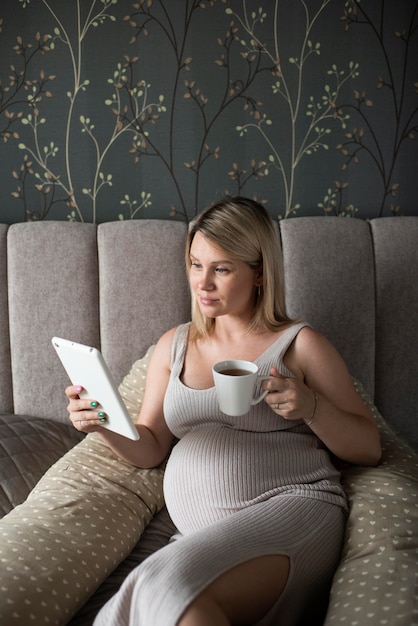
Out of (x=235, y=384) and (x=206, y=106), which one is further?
(x=206, y=106)

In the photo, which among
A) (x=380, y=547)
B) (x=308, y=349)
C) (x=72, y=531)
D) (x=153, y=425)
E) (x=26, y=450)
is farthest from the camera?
(x=26, y=450)

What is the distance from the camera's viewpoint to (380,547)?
119cm

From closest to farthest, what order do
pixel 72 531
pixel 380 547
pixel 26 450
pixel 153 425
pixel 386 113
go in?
pixel 380 547 < pixel 72 531 < pixel 153 425 < pixel 26 450 < pixel 386 113

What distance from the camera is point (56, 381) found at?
197 centimetres

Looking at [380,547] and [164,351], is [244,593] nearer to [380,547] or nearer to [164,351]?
[380,547]

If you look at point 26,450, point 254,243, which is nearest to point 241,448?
point 254,243

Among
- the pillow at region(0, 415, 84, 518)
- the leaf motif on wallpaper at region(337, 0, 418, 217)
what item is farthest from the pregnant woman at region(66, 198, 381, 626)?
the leaf motif on wallpaper at region(337, 0, 418, 217)

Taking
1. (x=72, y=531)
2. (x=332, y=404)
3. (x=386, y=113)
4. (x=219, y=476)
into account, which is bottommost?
(x=72, y=531)

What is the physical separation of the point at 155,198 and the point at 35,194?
0.44 m

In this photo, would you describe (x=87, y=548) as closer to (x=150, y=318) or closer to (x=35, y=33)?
(x=150, y=318)

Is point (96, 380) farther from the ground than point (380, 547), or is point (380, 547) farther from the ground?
point (96, 380)

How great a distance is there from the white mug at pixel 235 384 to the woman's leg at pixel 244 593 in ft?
0.94

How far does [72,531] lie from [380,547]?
2.12 ft

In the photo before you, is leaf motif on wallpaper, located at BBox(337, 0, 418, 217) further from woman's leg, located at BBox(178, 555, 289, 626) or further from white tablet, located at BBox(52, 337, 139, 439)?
woman's leg, located at BBox(178, 555, 289, 626)
